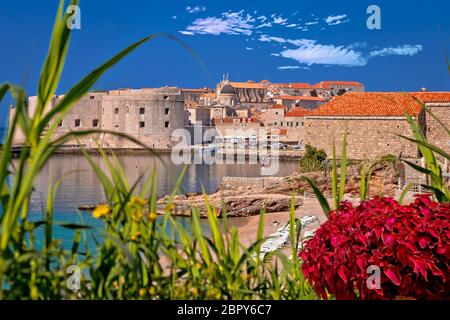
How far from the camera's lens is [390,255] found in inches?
73.7

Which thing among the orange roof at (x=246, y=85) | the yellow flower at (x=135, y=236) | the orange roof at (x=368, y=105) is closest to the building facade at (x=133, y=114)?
the orange roof at (x=368, y=105)

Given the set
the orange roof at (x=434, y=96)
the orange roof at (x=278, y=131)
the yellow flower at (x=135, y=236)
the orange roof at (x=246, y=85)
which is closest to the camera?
the yellow flower at (x=135, y=236)

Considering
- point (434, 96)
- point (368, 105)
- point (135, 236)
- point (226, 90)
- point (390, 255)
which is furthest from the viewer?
point (226, 90)

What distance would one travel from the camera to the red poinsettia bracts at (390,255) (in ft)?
6.11

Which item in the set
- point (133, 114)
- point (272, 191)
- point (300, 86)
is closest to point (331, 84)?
point (300, 86)

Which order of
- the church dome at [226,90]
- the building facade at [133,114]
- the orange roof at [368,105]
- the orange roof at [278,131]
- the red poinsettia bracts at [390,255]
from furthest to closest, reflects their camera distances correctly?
the church dome at [226,90] < the orange roof at [278,131] < the building facade at [133,114] < the orange roof at [368,105] < the red poinsettia bracts at [390,255]

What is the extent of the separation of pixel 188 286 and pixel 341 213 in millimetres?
850

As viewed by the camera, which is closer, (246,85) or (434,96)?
(434,96)

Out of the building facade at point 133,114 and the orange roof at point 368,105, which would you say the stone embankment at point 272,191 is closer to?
the orange roof at point 368,105

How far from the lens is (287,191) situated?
14.4m

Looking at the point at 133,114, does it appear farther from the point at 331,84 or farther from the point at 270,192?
the point at 331,84

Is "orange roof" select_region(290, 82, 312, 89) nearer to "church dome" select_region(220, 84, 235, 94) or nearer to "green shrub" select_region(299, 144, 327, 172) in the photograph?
"church dome" select_region(220, 84, 235, 94)
